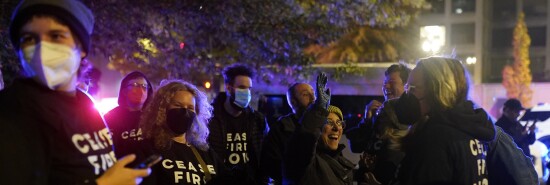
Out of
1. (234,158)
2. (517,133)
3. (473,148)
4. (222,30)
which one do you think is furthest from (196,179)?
(222,30)

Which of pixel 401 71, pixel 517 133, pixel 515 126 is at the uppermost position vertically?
pixel 401 71

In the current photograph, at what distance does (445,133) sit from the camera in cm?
249

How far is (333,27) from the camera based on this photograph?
34.9 ft

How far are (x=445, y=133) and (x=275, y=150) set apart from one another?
184cm

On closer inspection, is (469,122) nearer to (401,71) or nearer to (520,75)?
(401,71)

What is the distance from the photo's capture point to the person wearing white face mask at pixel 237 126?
491 cm

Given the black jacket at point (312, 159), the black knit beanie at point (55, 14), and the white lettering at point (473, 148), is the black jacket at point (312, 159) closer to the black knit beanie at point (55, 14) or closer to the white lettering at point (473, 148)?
the white lettering at point (473, 148)

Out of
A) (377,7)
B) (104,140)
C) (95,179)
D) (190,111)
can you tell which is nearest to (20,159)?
(95,179)

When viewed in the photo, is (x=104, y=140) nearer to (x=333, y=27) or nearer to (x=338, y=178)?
(x=338, y=178)

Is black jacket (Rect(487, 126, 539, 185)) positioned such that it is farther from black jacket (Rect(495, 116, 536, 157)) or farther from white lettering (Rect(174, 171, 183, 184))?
black jacket (Rect(495, 116, 536, 157))

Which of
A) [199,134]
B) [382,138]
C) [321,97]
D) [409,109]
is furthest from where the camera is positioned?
[382,138]

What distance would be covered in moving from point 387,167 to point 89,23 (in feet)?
7.72

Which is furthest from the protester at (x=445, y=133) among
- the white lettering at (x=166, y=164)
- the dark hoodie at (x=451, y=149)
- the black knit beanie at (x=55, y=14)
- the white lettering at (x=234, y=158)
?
the white lettering at (x=234, y=158)

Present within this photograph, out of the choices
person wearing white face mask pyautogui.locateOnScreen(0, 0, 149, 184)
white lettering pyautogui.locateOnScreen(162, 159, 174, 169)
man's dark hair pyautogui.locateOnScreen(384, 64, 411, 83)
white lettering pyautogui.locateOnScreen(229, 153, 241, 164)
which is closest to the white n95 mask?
person wearing white face mask pyautogui.locateOnScreen(0, 0, 149, 184)
